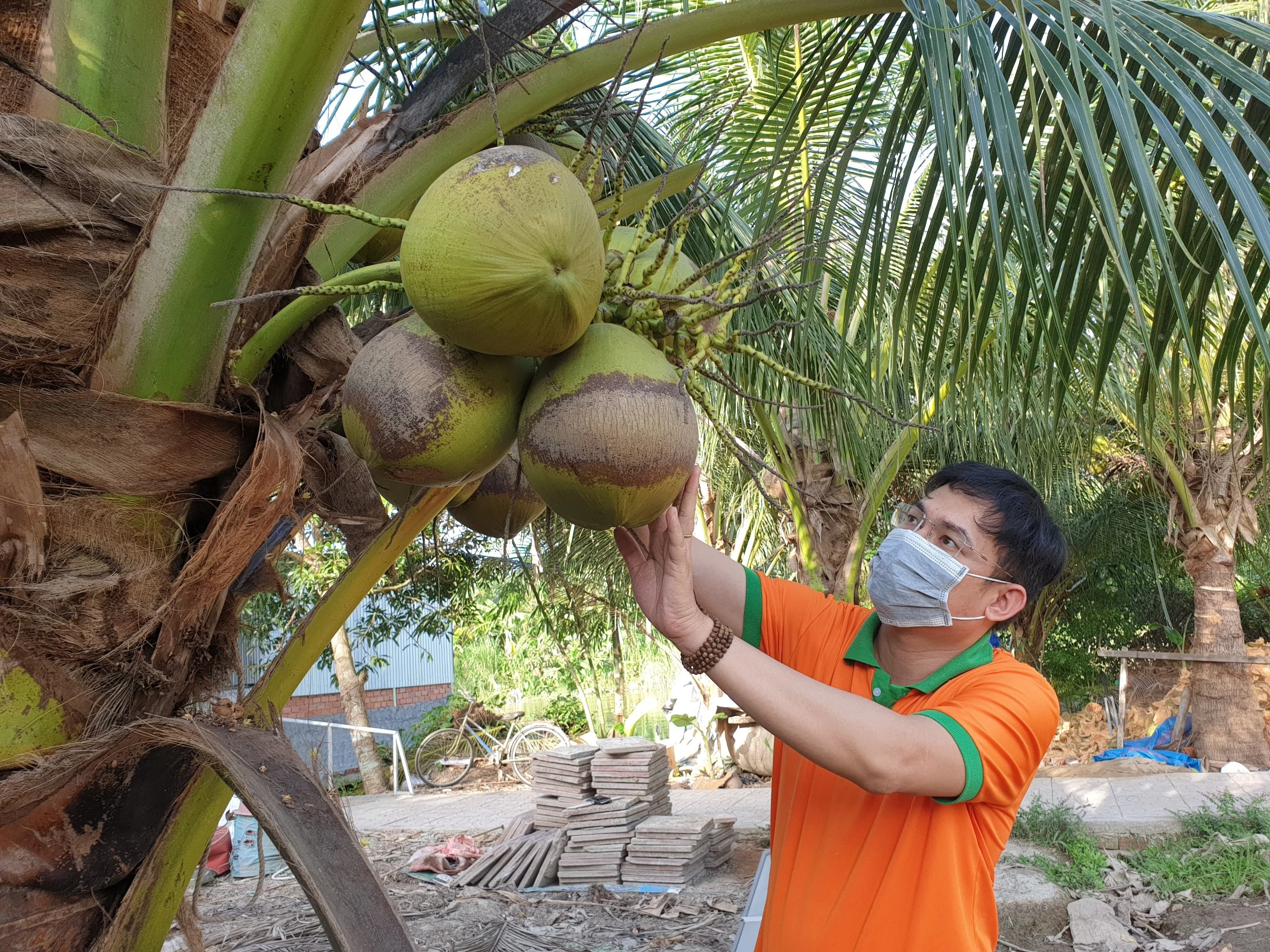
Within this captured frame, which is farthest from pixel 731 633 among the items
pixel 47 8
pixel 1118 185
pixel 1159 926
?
pixel 1159 926

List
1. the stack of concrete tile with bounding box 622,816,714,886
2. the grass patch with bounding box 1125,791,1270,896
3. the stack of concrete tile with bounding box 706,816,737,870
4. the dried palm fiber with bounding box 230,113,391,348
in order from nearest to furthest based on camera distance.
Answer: the dried palm fiber with bounding box 230,113,391,348
the grass patch with bounding box 1125,791,1270,896
the stack of concrete tile with bounding box 622,816,714,886
the stack of concrete tile with bounding box 706,816,737,870

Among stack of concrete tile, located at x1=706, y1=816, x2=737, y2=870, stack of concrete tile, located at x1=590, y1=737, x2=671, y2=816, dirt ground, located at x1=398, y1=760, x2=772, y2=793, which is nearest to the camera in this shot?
stack of concrete tile, located at x1=706, y1=816, x2=737, y2=870

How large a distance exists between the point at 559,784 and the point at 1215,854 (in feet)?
14.7

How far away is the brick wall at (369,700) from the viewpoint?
46.0ft

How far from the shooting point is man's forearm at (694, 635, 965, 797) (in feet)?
4.69

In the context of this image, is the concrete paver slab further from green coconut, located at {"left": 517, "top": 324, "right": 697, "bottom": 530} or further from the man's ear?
green coconut, located at {"left": 517, "top": 324, "right": 697, "bottom": 530}

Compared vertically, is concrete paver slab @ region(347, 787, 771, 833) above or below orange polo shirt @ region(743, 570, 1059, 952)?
below

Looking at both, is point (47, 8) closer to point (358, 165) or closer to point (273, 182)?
point (358, 165)

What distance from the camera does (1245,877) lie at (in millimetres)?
6180

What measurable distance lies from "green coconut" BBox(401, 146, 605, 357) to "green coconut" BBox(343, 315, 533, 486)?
7 cm

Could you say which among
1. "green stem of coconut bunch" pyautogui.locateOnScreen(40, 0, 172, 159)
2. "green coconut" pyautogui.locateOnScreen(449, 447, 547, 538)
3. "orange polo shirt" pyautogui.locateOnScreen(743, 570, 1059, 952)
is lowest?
"orange polo shirt" pyautogui.locateOnScreen(743, 570, 1059, 952)

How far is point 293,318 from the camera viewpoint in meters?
1.34

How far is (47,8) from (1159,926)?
6.80 m

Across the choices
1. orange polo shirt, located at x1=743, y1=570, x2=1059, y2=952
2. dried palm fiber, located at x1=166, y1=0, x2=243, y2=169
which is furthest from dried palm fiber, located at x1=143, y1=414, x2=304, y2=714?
orange polo shirt, located at x1=743, y1=570, x2=1059, y2=952
